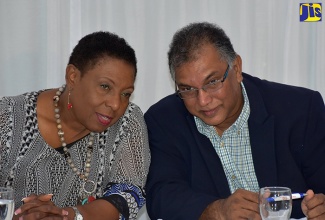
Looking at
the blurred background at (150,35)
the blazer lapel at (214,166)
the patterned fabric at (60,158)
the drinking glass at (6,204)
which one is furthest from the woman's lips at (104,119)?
the blurred background at (150,35)

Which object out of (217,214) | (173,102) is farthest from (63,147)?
(217,214)

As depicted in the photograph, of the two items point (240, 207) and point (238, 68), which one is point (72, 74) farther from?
point (240, 207)

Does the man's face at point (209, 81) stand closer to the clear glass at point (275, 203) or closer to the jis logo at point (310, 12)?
the clear glass at point (275, 203)

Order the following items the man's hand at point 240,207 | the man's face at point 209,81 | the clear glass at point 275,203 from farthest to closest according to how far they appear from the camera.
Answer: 1. the man's face at point 209,81
2. the man's hand at point 240,207
3. the clear glass at point 275,203

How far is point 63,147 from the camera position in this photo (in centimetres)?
302

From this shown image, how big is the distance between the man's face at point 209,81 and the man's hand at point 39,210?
79 cm

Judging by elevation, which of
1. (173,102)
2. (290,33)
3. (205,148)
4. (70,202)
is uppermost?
(290,33)

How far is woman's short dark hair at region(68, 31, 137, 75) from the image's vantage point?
2875mm

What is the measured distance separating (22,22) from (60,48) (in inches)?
12.9

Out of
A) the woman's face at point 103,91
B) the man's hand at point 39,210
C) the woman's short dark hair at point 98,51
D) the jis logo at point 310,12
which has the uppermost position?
the jis logo at point 310,12

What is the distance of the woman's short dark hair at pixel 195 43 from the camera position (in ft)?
9.23

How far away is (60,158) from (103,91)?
16.4 inches

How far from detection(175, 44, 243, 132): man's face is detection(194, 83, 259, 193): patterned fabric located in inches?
4.0

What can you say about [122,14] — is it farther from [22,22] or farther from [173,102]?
[173,102]
